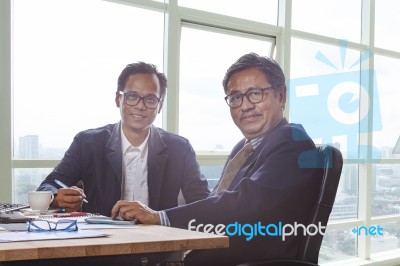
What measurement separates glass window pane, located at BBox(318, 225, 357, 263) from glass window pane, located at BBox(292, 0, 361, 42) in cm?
159

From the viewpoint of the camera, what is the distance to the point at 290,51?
4.21 m

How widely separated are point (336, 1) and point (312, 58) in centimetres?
52

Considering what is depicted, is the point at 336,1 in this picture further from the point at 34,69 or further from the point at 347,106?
the point at 34,69

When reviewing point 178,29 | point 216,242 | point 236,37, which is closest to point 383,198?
point 236,37

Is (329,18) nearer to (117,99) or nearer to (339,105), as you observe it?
(339,105)

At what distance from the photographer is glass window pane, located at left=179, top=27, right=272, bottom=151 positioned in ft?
12.3

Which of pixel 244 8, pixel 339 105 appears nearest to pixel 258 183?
pixel 244 8

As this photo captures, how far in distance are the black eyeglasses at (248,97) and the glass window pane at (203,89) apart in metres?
0.73

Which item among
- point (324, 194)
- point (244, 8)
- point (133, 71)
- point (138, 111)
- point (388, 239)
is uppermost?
point (244, 8)

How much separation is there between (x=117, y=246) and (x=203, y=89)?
96.5 inches

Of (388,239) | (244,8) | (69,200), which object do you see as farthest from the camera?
(388,239)

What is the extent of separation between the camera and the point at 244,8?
4.05m

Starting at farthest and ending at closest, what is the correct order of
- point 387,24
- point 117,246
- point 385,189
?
point 385,189 < point 387,24 < point 117,246

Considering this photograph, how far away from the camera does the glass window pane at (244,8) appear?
3.84 metres
